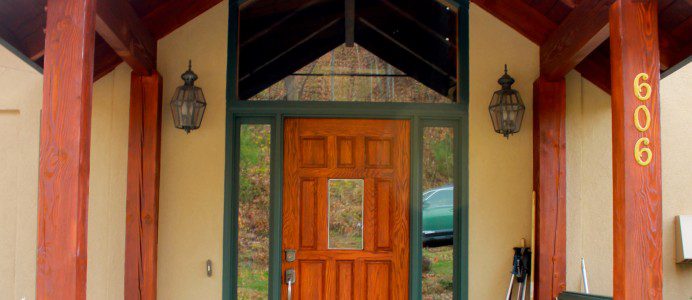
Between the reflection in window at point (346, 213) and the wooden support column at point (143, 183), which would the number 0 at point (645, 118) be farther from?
the wooden support column at point (143, 183)

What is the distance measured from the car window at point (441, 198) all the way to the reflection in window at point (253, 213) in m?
1.23

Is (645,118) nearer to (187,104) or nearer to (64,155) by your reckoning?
(64,155)

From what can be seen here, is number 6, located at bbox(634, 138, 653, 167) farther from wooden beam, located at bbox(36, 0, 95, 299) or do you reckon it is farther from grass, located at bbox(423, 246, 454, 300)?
wooden beam, located at bbox(36, 0, 95, 299)

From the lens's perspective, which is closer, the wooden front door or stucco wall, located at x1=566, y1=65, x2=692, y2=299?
stucco wall, located at x1=566, y1=65, x2=692, y2=299

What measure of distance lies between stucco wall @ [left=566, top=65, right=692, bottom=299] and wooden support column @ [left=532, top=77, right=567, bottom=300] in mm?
160

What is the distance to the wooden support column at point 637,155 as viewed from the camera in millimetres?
2961

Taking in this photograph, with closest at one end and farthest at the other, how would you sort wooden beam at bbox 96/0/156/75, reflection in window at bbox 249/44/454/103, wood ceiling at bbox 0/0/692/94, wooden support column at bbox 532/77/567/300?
wooden beam at bbox 96/0/156/75 → wooden support column at bbox 532/77/567/300 → wood ceiling at bbox 0/0/692/94 → reflection in window at bbox 249/44/454/103

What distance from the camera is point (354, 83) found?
191 inches

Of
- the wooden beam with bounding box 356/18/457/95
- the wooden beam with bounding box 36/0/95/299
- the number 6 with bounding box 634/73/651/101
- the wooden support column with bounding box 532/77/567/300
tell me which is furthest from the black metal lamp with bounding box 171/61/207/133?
the number 6 with bounding box 634/73/651/101

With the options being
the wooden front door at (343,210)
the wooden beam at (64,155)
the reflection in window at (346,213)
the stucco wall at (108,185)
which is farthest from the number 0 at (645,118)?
the stucco wall at (108,185)

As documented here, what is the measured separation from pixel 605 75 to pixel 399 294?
2.20 meters

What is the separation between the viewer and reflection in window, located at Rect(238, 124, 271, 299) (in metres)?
4.78

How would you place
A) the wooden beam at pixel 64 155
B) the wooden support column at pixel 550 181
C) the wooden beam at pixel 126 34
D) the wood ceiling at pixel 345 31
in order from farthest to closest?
the wood ceiling at pixel 345 31
the wooden support column at pixel 550 181
the wooden beam at pixel 126 34
the wooden beam at pixel 64 155

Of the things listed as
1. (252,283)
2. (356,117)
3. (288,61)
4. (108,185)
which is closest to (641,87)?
(356,117)
